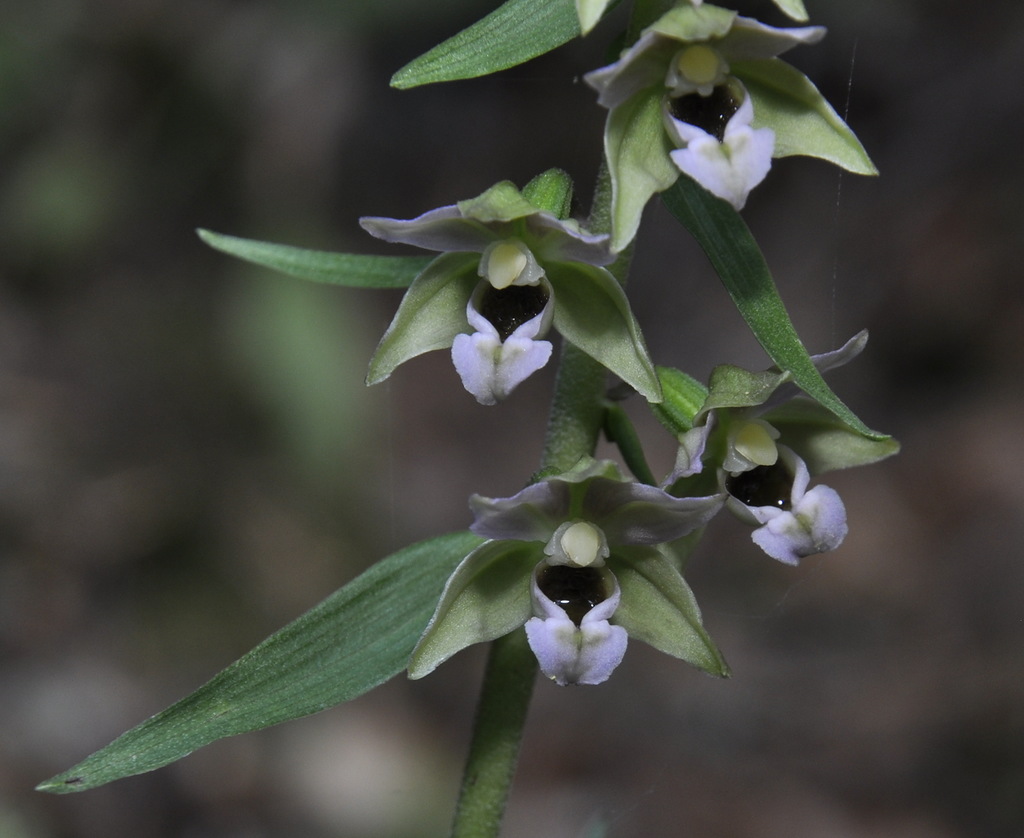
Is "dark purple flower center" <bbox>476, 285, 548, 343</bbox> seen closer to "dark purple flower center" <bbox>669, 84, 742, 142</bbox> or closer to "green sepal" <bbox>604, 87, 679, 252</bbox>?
"green sepal" <bbox>604, 87, 679, 252</bbox>

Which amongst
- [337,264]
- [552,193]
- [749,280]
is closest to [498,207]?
[552,193]

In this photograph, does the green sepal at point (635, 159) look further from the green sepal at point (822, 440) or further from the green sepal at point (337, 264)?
the green sepal at point (822, 440)

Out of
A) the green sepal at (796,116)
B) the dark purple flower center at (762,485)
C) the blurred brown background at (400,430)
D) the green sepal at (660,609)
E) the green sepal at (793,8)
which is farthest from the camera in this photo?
the blurred brown background at (400,430)

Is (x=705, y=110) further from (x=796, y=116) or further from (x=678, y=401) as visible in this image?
(x=678, y=401)

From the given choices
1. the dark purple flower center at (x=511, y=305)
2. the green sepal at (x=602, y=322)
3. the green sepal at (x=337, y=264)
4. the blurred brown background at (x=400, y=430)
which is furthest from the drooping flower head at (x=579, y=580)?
the blurred brown background at (x=400, y=430)

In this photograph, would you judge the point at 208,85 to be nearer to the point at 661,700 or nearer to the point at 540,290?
the point at 661,700

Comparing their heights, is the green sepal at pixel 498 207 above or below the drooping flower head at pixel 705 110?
below
